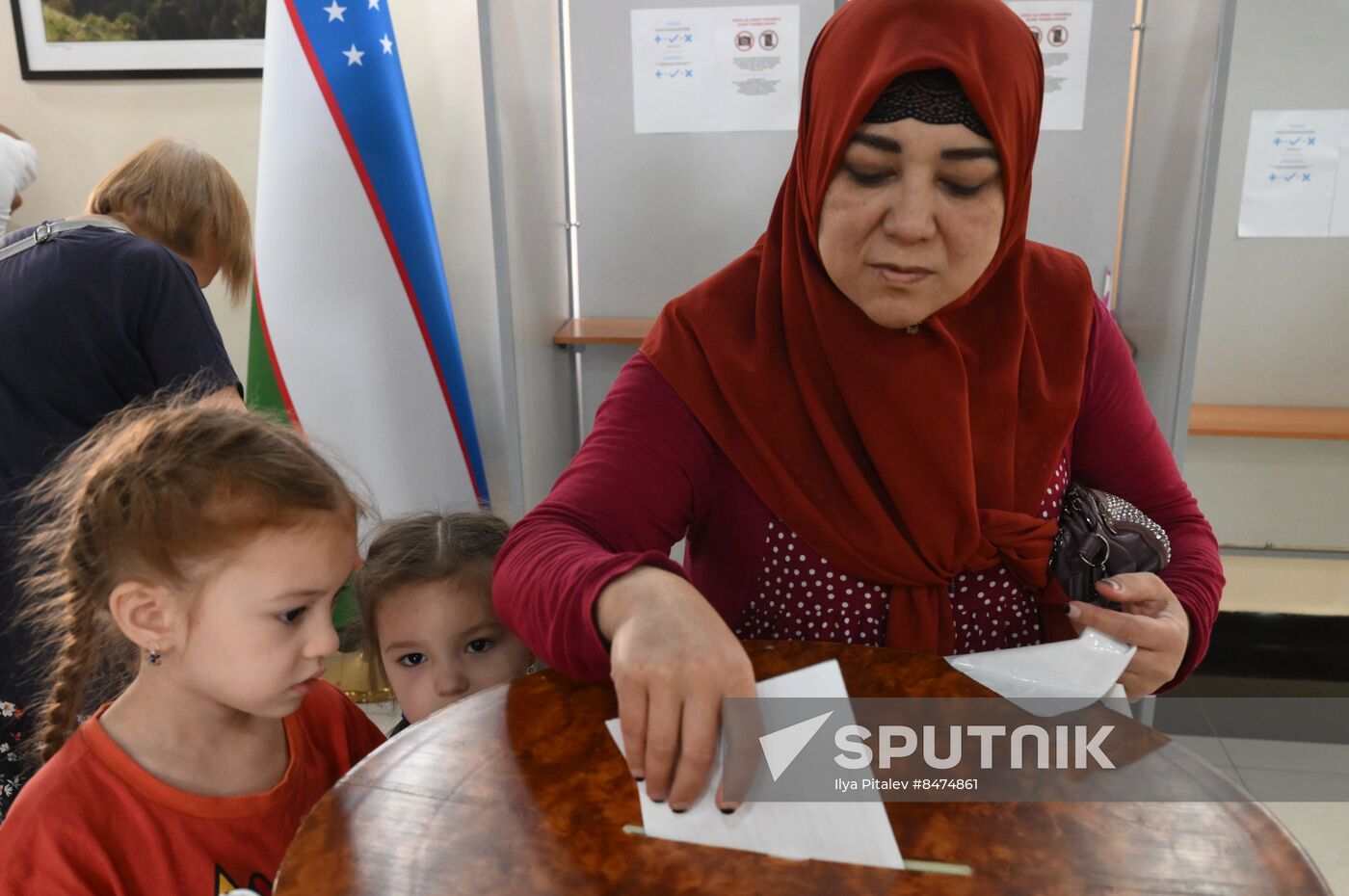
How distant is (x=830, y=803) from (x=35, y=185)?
152 inches

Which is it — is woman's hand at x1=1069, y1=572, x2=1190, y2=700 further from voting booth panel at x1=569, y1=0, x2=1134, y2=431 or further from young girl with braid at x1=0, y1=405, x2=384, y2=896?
voting booth panel at x1=569, y1=0, x2=1134, y2=431

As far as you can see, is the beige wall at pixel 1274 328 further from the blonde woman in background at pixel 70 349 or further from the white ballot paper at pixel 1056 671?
the blonde woman in background at pixel 70 349

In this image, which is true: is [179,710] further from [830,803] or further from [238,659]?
[830,803]

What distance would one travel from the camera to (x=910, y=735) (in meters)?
0.85

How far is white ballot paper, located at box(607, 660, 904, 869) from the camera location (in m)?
0.71

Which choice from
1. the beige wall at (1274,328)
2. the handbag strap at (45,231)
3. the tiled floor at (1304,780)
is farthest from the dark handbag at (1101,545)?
the beige wall at (1274,328)

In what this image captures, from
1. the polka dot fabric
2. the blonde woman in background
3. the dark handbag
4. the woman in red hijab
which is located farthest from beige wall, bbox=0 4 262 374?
the dark handbag

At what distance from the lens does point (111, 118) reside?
11.6ft

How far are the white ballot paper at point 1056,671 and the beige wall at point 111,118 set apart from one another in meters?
3.32

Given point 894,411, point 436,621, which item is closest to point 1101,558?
point 894,411

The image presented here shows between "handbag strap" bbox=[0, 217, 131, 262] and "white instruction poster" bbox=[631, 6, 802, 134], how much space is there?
55.4 inches

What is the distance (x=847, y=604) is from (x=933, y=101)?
0.54m

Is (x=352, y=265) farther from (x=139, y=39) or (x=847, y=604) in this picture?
(x=847, y=604)

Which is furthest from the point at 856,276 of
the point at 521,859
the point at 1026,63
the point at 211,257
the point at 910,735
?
the point at 211,257
